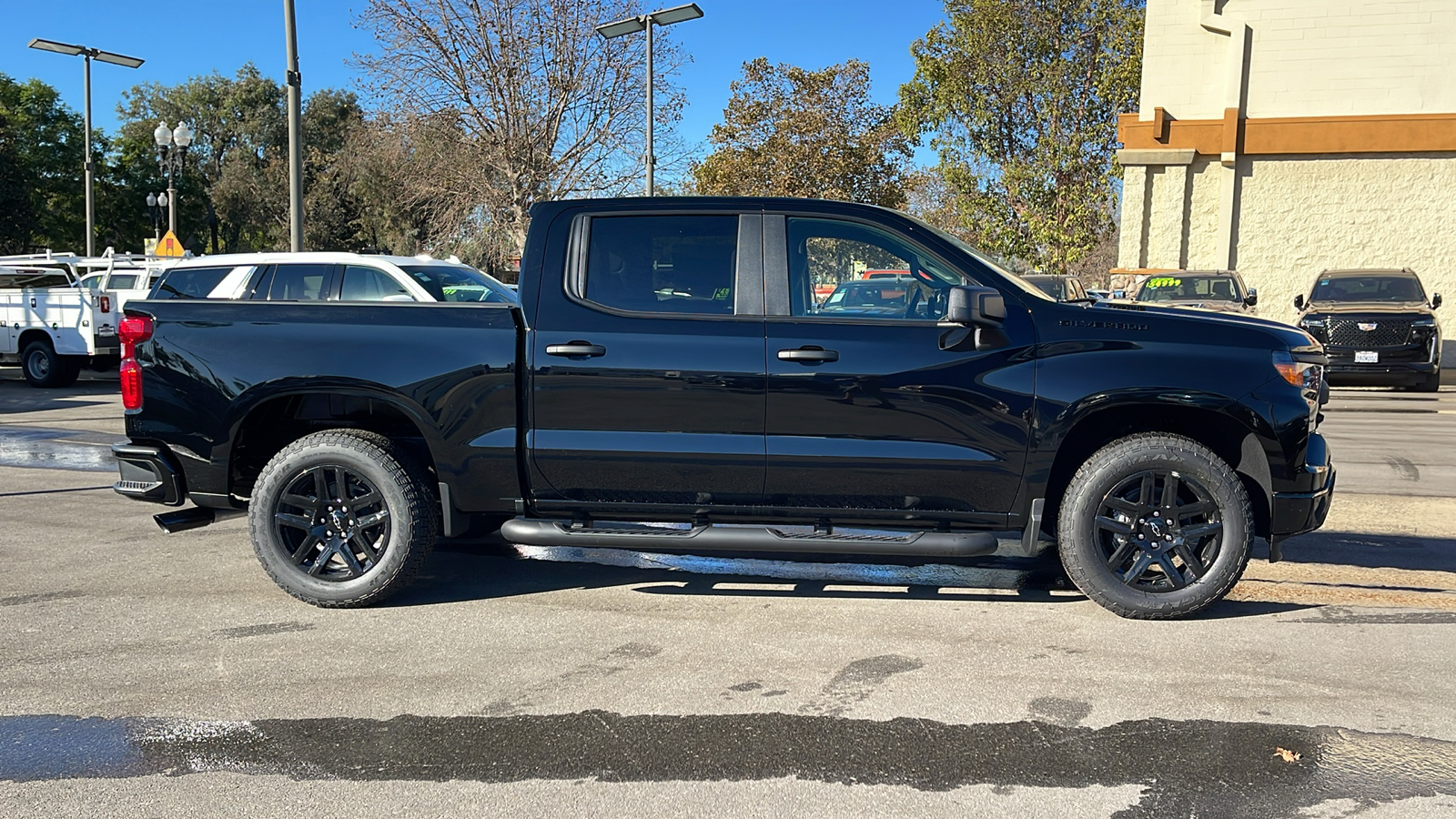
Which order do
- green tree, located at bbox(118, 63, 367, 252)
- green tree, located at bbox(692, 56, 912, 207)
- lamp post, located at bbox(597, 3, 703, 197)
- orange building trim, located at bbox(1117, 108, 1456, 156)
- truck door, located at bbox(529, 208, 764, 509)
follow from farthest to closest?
1. green tree, located at bbox(118, 63, 367, 252)
2. green tree, located at bbox(692, 56, 912, 207)
3. orange building trim, located at bbox(1117, 108, 1456, 156)
4. lamp post, located at bbox(597, 3, 703, 197)
5. truck door, located at bbox(529, 208, 764, 509)

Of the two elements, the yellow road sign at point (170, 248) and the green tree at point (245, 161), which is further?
the green tree at point (245, 161)

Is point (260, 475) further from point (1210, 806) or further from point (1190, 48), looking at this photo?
point (1190, 48)

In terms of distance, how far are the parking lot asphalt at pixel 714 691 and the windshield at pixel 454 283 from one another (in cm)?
651

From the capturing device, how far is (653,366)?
16.5 ft

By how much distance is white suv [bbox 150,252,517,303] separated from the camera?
39.3 feet

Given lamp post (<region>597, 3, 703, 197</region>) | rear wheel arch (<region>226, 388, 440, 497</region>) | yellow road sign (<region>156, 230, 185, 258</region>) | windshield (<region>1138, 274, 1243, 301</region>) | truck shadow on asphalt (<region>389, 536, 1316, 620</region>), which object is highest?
lamp post (<region>597, 3, 703, 197</region>)

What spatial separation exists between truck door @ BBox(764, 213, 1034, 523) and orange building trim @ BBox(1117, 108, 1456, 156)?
866 inches

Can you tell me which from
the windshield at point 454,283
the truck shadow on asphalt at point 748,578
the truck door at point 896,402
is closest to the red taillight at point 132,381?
the truck shadow on asphalt at point 748,578

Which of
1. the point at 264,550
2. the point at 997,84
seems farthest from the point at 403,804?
the point at 997,84

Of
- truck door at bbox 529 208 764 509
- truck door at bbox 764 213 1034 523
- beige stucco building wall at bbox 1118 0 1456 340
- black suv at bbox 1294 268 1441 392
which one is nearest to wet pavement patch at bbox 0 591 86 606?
truck door at bbox 529 208 764 509

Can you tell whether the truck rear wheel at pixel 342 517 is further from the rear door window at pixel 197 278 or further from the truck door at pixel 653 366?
the rear door window at pixel 197 278

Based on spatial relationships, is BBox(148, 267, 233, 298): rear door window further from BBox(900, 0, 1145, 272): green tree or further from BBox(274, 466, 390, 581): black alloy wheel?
BBox(900, 0, 1145, 272): green tree

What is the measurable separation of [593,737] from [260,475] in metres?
2.50

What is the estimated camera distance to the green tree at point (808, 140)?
3388 centimetres
